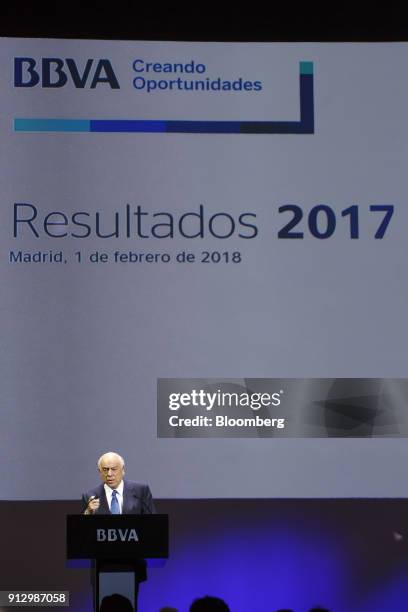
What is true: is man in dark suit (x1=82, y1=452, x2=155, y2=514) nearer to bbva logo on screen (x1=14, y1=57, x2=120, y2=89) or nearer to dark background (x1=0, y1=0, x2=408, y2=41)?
bbva logo on screen (x1=14, y1=57, x2=120, y2=89)

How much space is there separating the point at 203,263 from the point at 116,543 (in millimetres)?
1486

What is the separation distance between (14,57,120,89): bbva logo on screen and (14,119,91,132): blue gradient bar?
6.1 inches

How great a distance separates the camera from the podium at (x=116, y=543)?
127 inches

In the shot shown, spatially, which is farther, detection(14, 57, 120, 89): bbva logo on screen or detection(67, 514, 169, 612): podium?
detection(14, 57, 120, 89): bbva logo on screen

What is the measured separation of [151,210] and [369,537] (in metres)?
1.66

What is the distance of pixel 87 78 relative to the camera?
440 cm

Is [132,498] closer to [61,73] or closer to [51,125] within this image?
[51,125]

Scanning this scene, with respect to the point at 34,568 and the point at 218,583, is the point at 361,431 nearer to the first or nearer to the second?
the point at 218,583

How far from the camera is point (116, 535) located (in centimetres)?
323

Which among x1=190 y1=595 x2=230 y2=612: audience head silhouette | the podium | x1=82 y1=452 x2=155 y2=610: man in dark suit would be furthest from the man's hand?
the podium

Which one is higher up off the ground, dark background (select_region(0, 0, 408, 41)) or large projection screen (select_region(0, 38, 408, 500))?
dark background (select_region(0, 0, 408, 41))

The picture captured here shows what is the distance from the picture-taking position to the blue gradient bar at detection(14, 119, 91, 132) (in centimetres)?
435

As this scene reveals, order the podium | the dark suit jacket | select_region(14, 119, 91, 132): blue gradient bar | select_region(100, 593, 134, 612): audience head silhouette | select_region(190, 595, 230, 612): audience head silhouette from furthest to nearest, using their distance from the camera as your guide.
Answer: select_region(14, 119, 91, 132): blue gradient bar → the dark suit jacket → select_region(190, 595, 230, 612): audience head silhouette → the podium → select_region(100, 593, 134, 612): audience head silhouette

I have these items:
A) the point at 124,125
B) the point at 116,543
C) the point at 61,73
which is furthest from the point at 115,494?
the point at 61,73
